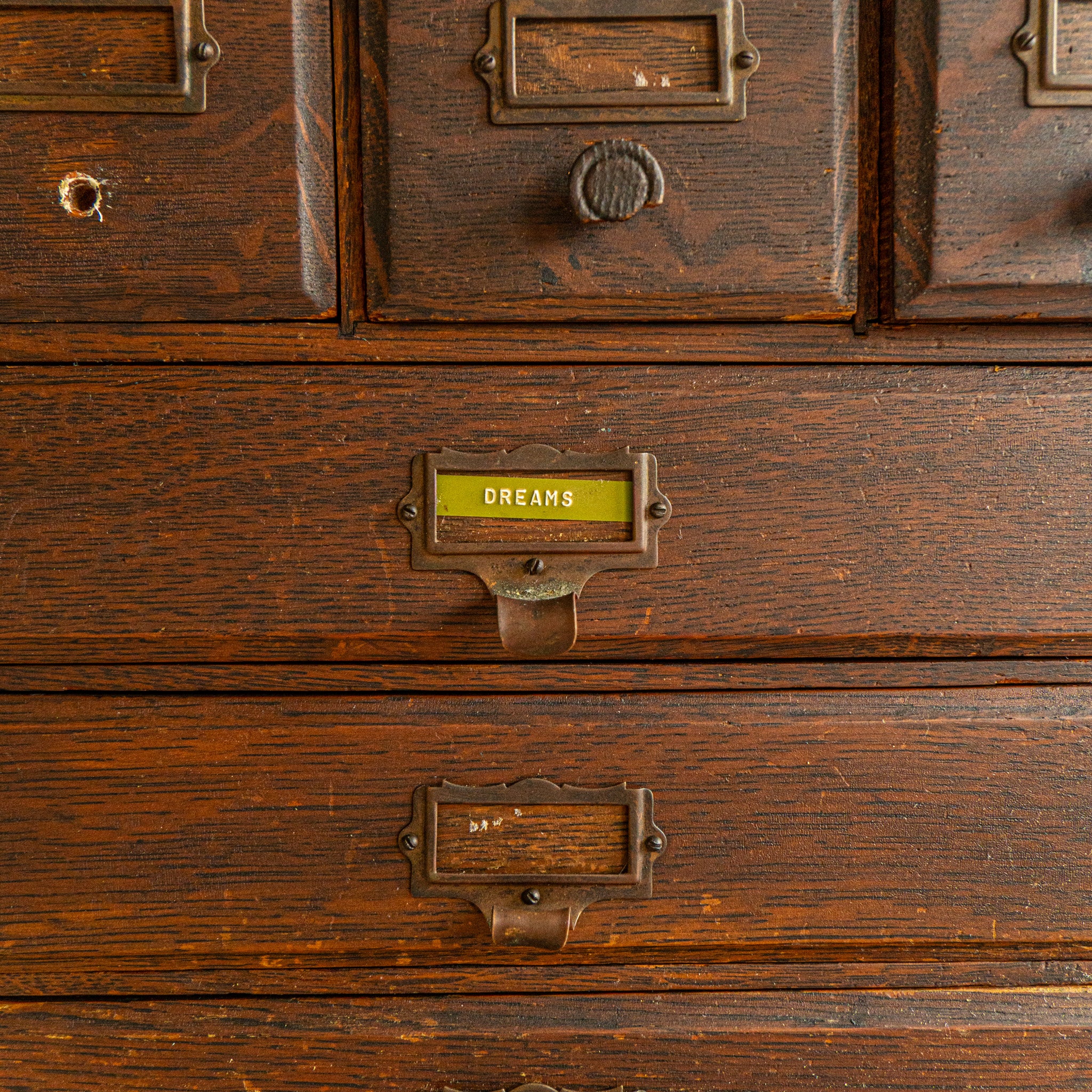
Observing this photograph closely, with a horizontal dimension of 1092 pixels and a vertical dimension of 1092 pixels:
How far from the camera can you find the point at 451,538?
50 cm

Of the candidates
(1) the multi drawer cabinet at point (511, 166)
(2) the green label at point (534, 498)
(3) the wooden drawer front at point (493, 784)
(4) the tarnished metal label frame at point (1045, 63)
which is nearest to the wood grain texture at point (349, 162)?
(1) the multi drawer cabinet at point (511, 166)

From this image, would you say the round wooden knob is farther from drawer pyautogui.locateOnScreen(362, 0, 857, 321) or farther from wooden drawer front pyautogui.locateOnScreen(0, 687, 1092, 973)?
wooden drawer front pyautogui.locateOnScreen(0, 687, 1092, 973)

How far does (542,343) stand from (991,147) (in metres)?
0.26

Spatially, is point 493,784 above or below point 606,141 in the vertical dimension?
below

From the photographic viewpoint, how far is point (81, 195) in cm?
47

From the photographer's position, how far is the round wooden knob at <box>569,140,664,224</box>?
439 millimetres

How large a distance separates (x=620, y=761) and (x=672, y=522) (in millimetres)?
140

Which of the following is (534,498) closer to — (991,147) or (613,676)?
(613,676)

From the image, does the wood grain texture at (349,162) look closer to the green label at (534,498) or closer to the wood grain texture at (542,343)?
the wood grain texture at (542,343)

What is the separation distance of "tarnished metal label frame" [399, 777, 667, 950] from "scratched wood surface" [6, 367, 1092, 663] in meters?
0.09

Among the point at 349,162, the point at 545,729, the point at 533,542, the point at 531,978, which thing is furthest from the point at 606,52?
the point at 531,978

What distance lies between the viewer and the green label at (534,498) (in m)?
0.49

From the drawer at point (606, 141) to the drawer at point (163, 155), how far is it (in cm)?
4

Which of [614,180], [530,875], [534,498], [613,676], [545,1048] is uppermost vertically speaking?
[614,180]
